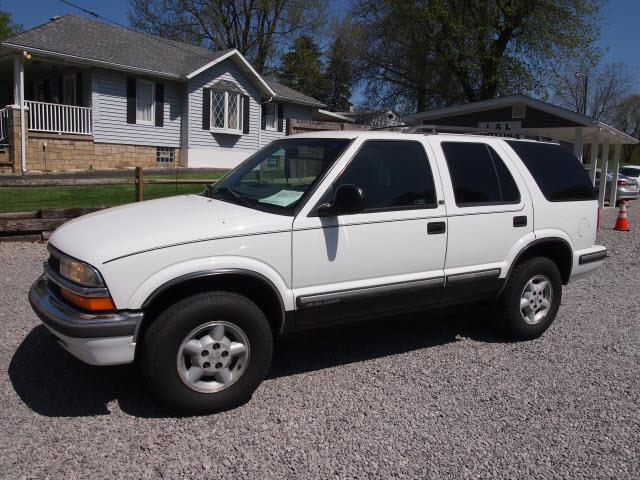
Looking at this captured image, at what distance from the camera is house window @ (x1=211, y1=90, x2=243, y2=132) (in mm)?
24547

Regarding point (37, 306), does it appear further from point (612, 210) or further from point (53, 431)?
point (612, 210)

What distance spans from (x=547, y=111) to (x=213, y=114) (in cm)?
1324

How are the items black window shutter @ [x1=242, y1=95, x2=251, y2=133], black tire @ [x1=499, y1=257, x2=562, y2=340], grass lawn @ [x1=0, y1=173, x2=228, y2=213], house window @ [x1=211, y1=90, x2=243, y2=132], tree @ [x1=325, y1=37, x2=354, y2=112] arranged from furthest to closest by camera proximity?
tree @ [x1=325, y1=37, x2=354, y2=112] < black window shutter @ [x1=242, y1=95, x2=251, y2=133] < house window @ [x1=211, y1=90, x2=243, y2=132] < grass lawn @ [x1=0, y1=173, x2=228, y2=213] < black tire @ [x1=499, y1=257, x2=562, y2=340]

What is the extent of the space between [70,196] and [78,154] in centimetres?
846

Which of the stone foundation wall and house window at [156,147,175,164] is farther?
house window at [156,147,175,164]

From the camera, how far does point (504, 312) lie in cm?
519

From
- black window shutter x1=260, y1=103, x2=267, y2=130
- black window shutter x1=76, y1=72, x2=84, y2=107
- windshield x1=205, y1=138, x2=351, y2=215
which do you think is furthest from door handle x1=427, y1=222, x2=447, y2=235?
black window shutter x1=260, y1=103, x2=267, y2=130

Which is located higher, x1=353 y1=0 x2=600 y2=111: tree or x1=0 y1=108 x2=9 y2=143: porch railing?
x1=353 y1=0 x2=600 y2=111: tree

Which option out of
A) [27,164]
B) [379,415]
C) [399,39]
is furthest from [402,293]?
[399,39]

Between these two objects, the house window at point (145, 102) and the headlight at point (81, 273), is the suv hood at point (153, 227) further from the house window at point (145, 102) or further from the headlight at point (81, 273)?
the house window at point (145, 102)

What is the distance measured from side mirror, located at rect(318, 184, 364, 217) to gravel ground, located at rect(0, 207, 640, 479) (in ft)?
3.08

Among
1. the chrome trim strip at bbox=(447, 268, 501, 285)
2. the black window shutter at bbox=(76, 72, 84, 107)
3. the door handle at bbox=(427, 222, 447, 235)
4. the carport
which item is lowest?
the chrome trim strip at bbox=(447, 268, 501, 285)

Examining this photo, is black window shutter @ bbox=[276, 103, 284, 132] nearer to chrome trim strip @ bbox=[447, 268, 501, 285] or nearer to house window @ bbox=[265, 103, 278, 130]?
house window @ bbox=[265, 103, 278, 130]

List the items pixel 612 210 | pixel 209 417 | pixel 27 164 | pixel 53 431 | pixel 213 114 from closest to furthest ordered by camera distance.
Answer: pixel 53 431
pixel 209 417
pixel 27 164
pixel 612 210
pixel 213 114
